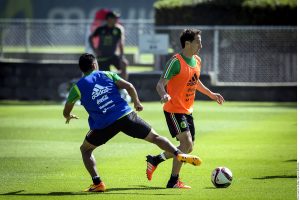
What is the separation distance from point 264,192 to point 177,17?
57.9ft

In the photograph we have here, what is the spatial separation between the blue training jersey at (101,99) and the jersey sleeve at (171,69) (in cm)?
78

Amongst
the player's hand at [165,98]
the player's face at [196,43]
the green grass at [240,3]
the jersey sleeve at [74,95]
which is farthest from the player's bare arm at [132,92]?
the green grass at [240,3]

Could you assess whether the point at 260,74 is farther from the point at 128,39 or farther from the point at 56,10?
the point at 56,10

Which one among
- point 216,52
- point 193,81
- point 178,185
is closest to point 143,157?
point 193,81

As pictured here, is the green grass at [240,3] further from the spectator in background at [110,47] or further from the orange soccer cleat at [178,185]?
the orange soccer cleat at [178,185]

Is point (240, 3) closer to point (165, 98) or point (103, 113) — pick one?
point (165, 98)

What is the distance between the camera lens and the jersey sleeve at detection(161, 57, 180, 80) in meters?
11.5

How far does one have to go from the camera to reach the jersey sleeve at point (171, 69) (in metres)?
11.5

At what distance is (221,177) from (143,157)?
3.66m

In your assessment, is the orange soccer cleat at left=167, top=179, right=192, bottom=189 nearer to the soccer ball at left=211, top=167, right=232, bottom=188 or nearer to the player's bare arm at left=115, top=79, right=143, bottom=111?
the soccer ball at left=211, top=167, right=232, bottom=188

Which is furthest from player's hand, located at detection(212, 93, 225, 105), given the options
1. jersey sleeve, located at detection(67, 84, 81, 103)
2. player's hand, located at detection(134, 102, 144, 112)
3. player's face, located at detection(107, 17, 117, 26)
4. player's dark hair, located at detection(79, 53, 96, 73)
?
player's face, located at detection(107, 17, 117, 26)

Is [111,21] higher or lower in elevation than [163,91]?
lower

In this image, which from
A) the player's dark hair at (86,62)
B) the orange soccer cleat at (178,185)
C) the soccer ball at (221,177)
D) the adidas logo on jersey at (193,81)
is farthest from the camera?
the adidas logo on jersey at (193,81)

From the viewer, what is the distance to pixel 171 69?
11.5 metres
